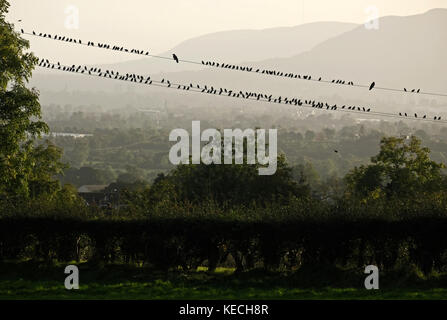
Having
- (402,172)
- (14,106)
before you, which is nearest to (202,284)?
(14,106)

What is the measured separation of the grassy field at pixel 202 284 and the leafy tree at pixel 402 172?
38.4 m

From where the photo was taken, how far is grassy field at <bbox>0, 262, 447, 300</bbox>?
19859 mm

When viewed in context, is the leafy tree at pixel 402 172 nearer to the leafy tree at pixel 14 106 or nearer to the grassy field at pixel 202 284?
the leafy tree at pixel 14 106

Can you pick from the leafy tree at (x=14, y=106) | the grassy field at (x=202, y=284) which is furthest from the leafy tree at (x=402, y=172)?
the grassy field at (x=202, y=284)

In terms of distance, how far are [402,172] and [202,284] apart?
142 feet

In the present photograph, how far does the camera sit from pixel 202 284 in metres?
21.9

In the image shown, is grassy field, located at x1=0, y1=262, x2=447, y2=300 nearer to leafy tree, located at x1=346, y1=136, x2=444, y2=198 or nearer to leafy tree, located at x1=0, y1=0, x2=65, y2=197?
leafy tree, located at x1=0, y1=0, x2=65, y2=197

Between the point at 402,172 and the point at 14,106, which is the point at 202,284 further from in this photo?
the point at 402,172

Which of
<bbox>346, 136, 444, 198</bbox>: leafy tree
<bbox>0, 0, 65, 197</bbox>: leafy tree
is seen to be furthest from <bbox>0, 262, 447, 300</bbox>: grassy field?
<bbox>346, 136, 444, 198</bbox>: leafy tree

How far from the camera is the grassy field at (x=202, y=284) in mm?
19859

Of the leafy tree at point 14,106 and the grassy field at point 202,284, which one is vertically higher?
the leafy tree at point 14,106

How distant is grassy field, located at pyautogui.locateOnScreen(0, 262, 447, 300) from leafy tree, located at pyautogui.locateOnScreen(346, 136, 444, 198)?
126ft
